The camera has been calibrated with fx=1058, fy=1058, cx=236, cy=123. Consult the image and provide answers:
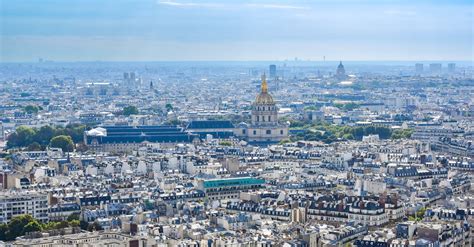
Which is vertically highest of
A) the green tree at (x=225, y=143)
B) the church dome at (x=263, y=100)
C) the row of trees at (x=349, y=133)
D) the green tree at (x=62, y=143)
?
the church dome at (x=263, y=100)

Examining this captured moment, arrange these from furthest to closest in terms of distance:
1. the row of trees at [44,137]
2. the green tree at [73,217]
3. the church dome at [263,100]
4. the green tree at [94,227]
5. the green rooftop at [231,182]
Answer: the church dome at [263,100], the row of trees at [44,137], the green rooftop at [231,182], the green tree at [73,217], the green tree at [94,227]

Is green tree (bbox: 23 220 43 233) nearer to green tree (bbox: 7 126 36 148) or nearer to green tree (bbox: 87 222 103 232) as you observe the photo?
green tree (bbox: 87 222 103 232)

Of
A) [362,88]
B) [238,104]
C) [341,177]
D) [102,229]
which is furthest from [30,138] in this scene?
[362,88]

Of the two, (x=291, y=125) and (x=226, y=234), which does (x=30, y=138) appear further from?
(x=226, y=234)

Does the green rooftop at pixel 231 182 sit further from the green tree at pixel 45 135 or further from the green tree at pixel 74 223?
the green tree at pixel 45 135

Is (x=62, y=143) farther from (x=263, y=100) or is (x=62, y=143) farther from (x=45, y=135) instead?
(x=263, y=100)

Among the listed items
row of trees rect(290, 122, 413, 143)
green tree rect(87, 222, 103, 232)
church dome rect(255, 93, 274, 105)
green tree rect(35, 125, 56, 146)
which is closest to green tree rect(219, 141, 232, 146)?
row of trees rect(290, 122, 413, 143)

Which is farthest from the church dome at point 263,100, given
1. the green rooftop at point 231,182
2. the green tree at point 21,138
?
the green rooftop at point 231,182
